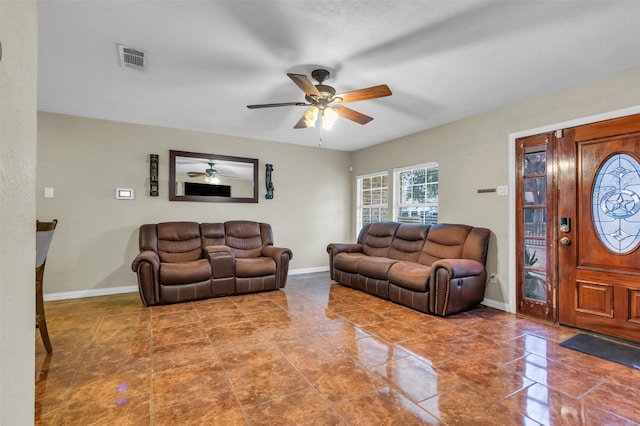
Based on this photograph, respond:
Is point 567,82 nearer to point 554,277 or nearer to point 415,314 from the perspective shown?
point 554,277

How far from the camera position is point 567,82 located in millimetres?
3092

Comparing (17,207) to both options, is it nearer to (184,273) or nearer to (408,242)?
(184,273)

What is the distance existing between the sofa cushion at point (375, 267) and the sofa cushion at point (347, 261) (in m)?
0.12

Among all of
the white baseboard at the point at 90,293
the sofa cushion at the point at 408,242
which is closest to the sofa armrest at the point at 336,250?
the sofa cushion at the point at 408,242

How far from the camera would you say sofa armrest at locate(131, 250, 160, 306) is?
372cm

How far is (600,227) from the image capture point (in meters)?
2.98

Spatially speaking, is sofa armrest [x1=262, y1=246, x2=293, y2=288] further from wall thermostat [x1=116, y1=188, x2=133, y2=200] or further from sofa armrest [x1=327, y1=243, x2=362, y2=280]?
wall thermostat [x1=116, y1=188, x2=133, y2=200]

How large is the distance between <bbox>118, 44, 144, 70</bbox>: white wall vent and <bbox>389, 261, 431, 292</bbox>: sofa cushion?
11.4 feet

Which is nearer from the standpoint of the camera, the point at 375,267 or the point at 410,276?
the point at 410,276

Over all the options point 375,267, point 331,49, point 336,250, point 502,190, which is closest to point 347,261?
point 336,250

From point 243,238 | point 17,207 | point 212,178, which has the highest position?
point 212,178

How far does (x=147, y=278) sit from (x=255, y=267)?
134 centimetres

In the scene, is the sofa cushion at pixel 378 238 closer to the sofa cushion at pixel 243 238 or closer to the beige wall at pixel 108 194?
the beige wall at pixel 108 194

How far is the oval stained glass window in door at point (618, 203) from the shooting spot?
2770 mm
